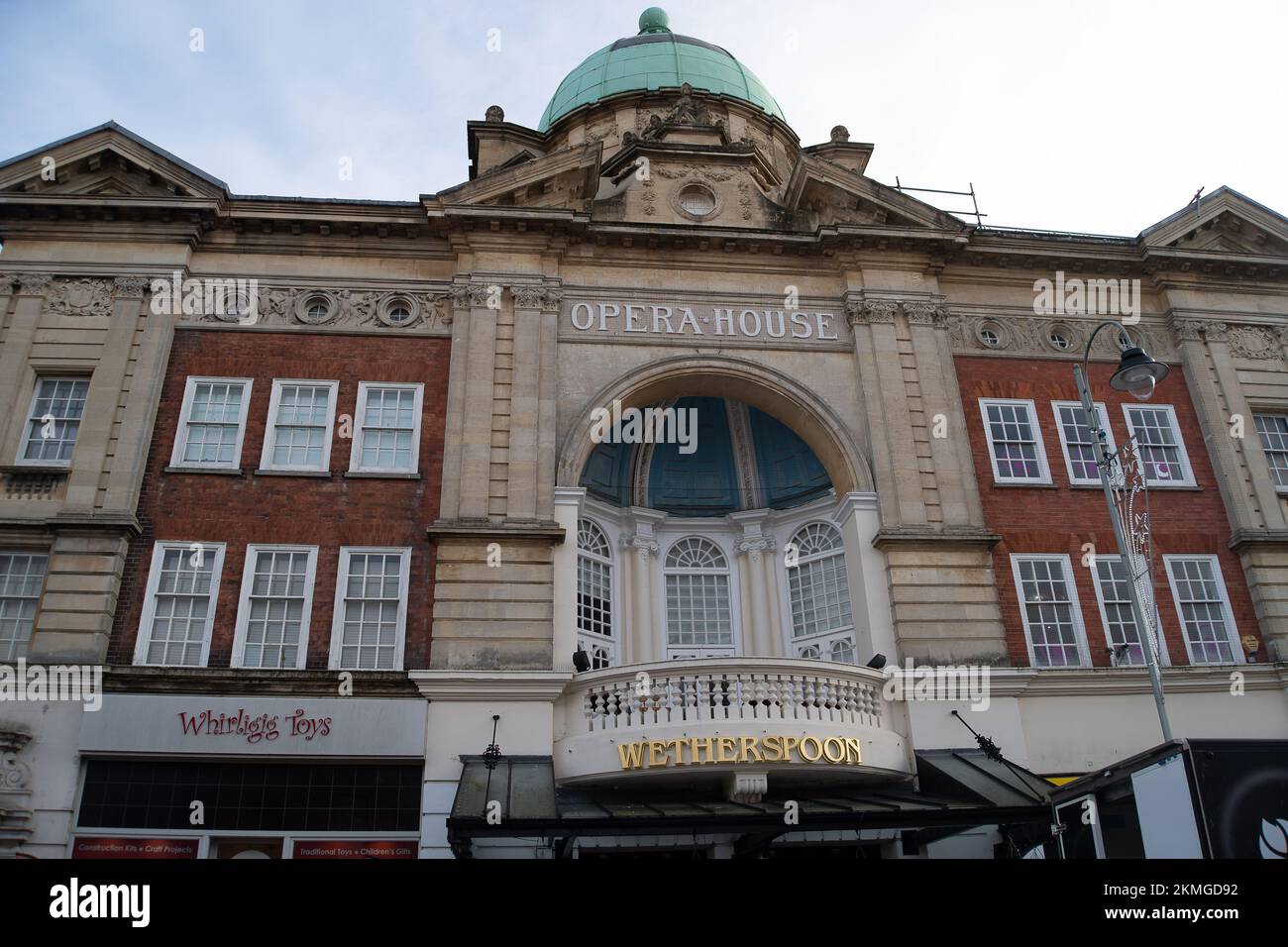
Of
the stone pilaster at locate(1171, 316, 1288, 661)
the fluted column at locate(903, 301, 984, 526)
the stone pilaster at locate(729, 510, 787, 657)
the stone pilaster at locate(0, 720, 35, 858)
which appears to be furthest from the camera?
the stone pilaster at locate(729, 510, 787, 657)

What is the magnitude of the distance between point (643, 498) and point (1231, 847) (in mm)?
16469

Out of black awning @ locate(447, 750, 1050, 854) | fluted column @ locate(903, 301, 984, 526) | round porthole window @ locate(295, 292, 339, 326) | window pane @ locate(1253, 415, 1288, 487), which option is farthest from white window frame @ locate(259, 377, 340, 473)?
window pane @ locate(1253, 415, 1288, 487)

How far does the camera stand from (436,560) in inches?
718

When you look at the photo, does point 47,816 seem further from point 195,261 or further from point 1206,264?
point 1206,264

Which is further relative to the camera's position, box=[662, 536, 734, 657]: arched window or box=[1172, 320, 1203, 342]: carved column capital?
box=[662, 536, 734, 657]: arched window

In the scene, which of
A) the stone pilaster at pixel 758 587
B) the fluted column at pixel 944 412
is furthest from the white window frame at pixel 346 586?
the fluted column at pixel 944 412

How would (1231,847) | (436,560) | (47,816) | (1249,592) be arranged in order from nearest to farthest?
(1231,847) < (47,816) < (436,560) < (1249,592)

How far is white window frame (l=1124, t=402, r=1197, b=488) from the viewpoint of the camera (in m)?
21.2

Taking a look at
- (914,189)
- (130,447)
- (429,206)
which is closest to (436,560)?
(130,447)

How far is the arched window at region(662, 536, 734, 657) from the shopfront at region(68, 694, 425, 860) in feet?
27.5

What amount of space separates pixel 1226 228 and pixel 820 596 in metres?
13.9

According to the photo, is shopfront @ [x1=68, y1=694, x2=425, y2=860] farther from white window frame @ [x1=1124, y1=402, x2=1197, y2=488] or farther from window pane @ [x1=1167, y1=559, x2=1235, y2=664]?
white window frame @ [x1=1124, y1=402, x2=1197, y2=488]

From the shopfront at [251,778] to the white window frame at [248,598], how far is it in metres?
0.98

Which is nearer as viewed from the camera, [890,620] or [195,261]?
[890,620]
